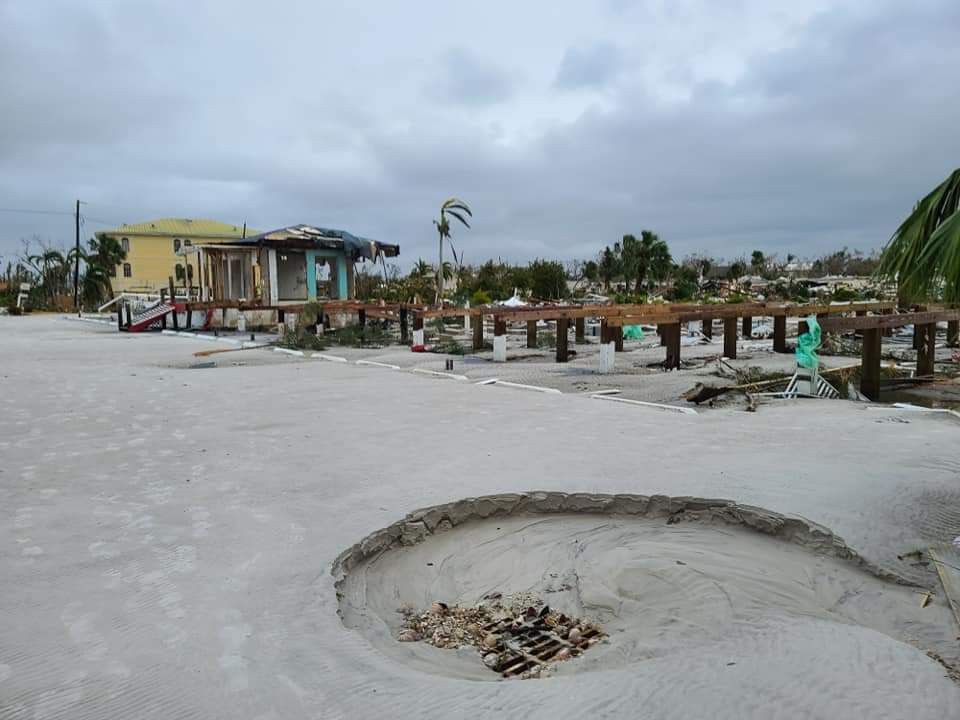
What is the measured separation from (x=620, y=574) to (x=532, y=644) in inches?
33.5

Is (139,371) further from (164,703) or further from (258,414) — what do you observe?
(164,703)

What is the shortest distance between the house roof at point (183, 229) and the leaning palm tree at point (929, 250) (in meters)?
62.1

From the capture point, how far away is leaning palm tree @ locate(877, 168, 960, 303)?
149 inches

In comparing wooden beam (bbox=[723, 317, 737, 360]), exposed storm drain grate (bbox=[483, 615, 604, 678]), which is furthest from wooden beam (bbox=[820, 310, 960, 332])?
exposed storm drain grate (bbox=[483, 615, 604, 678])

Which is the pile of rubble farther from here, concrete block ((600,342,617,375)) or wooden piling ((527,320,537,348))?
wooden piling ((527,320,537,348))

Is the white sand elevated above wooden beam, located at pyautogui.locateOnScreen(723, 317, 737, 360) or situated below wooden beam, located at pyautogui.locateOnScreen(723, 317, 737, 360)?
below

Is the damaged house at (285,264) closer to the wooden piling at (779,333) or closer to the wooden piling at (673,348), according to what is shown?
the wooden piling at (779,333)

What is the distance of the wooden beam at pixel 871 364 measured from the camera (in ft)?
42.5

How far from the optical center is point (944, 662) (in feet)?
10.1

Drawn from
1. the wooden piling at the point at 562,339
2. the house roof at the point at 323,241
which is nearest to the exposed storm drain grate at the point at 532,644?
the wooden piling at the point at 562,339

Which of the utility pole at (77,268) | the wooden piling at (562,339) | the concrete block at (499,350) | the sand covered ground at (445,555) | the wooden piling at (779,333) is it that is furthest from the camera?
the utility pole at (77,268)

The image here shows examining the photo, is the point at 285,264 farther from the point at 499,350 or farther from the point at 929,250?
the point at 929,250

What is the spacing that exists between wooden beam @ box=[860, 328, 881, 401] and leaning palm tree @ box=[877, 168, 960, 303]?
30.7ft

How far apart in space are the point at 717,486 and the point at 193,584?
3.80m
